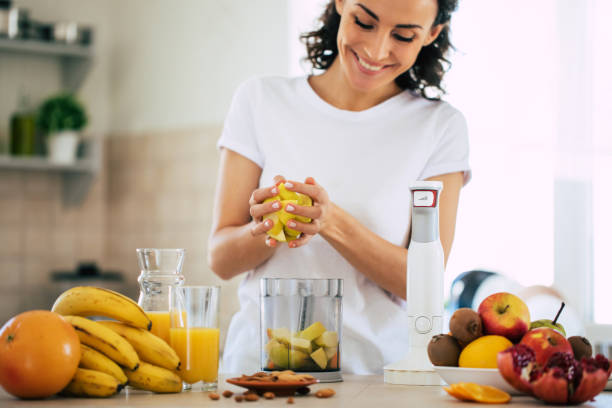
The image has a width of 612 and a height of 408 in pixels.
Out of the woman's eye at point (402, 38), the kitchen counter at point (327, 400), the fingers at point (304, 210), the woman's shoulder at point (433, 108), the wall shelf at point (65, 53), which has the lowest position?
the kitchen counter at point (327, 400)

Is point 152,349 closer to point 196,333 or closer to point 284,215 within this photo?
point 196,333

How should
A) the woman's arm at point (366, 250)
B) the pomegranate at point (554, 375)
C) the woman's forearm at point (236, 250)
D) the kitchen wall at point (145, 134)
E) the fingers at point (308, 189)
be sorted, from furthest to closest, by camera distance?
the kitchen wall at point (145, 134)
the woman's forearm at point (236, 250)
the woman's arm at point (366, 250)
the fingers at point (308, 189)
the pomegranate at point (554, 375)

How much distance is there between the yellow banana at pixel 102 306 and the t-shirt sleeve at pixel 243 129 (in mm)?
661

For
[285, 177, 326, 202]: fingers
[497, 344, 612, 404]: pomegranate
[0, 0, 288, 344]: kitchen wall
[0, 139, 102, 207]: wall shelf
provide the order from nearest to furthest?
1. [497, 344, 612, 404]: pomegranate
2. [285, 177, 326, 202]: fingers
3. [0, 0, 288, 344]: kitchen wall
4. [0, 139, 102, 207]: wall shelf

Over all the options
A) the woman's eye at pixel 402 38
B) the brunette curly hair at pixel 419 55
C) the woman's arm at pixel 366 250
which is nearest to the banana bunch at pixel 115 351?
the woman's arm at pixel 366 250

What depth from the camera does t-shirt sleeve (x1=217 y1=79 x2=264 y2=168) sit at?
1.78 meters

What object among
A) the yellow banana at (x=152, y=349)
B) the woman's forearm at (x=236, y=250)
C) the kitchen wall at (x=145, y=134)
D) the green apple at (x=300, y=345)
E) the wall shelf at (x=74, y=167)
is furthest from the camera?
the wall shelf at (x=74, y=167)

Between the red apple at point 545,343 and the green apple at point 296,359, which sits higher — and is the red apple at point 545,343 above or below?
above

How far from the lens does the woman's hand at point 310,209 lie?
138 centimetres

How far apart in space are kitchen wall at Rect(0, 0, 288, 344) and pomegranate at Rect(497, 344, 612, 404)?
220 cm

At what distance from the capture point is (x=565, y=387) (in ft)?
3.36

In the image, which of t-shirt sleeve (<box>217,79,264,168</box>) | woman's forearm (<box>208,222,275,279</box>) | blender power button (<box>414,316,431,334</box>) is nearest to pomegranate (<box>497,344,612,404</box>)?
blender power button (<box>414,316,431,334</box>)

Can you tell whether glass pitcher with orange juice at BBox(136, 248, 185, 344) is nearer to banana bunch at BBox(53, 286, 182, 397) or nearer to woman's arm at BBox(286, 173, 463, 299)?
banana bunch at BBox(53, 286, 182, 397)

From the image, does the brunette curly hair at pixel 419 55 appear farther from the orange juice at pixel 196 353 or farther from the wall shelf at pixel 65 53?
the wall shelf at pixel 65 53
